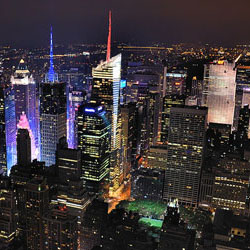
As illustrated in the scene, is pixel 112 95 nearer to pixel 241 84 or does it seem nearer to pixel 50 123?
pixel 50 123

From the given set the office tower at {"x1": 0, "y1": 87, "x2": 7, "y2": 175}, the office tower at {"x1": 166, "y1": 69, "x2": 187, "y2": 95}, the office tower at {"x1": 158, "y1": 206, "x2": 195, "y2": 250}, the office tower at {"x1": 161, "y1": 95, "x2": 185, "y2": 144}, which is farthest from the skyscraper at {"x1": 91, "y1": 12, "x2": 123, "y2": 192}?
the office tower at {"x1": 158, "y1": 206, "x2": 195, "y2": 250}

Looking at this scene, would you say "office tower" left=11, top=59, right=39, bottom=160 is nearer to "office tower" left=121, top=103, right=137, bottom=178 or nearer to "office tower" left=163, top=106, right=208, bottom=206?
"office tower" left=121, top=103, right=137, bottom=178

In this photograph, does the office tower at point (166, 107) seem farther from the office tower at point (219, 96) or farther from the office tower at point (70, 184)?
the office tower at point (70, 184)

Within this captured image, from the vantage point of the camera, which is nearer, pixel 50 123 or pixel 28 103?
pixel 50 123

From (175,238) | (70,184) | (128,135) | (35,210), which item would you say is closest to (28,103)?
(128,135)

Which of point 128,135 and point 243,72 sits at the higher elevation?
point 243,72
